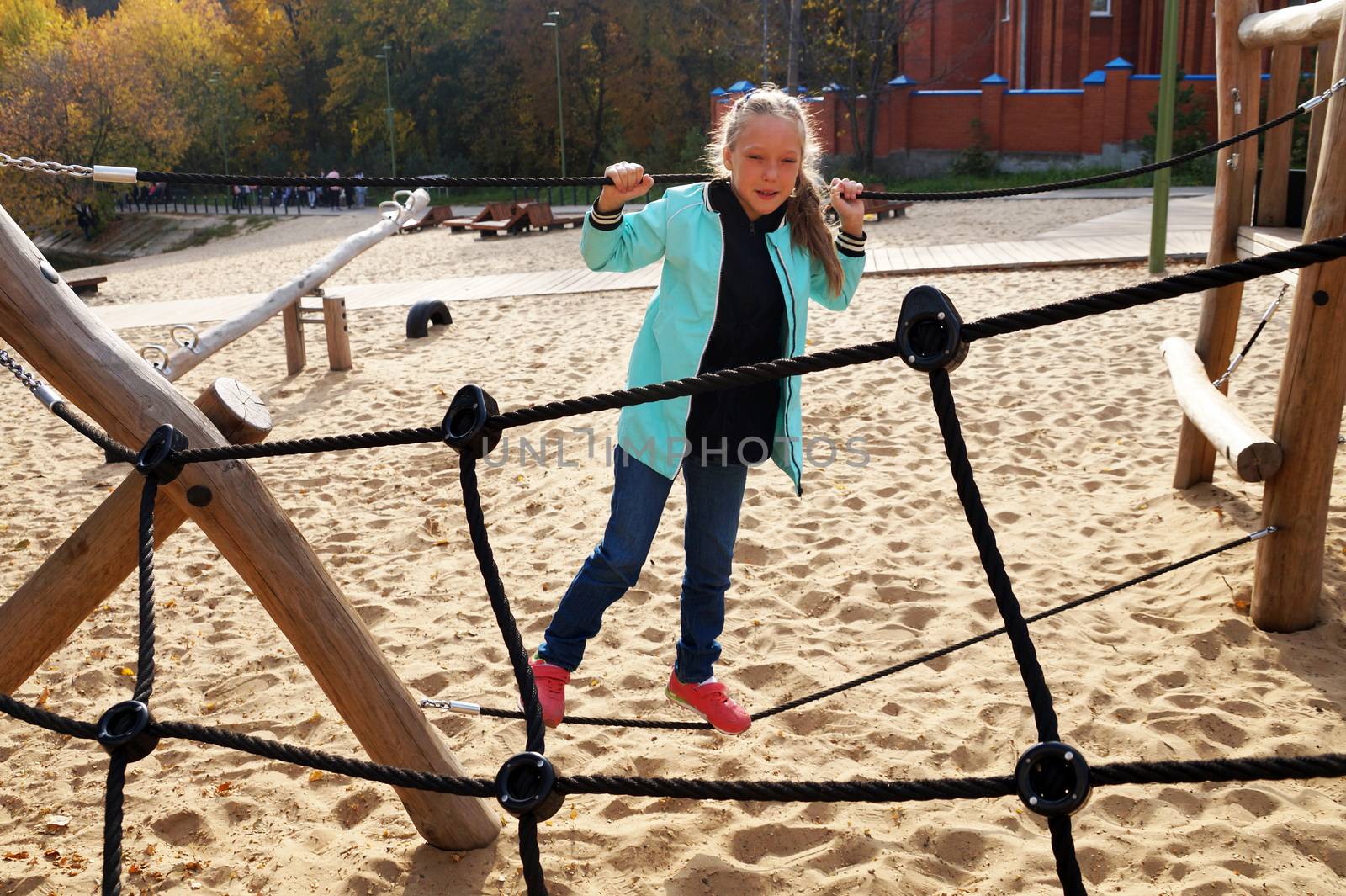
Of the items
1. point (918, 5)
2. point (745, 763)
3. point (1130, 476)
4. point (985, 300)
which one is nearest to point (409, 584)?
point (745, 763)

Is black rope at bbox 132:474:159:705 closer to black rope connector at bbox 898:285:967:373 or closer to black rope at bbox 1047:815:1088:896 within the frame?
black rope connector at bbox 898:285:967:373

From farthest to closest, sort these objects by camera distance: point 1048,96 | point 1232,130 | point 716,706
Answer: point 1048,96
point 1232,130
point 716,706

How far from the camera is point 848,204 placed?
8.49 ft

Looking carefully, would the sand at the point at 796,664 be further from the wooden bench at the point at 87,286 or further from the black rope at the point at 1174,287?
the wooden bench at the point at 87,286

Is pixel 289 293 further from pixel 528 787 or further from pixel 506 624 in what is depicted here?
pixel 528 787

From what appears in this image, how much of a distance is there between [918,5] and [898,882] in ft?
88.4

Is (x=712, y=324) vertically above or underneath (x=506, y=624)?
above

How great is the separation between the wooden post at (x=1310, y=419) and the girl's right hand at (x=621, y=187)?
7.36 feet

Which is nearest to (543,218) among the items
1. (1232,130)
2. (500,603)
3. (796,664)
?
(1232,130)

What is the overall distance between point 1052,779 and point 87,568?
2085mm

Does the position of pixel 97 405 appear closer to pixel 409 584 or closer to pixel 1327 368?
pixel 409 584

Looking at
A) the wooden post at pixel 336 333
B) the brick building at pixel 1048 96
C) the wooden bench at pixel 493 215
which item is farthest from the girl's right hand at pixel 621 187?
the brick building at pixel 1048 96

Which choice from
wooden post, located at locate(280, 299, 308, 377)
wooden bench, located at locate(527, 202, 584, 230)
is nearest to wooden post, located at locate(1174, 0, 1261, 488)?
wooden post, located at locate(280, 299, 308, 377)

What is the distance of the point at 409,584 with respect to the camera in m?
4.63
